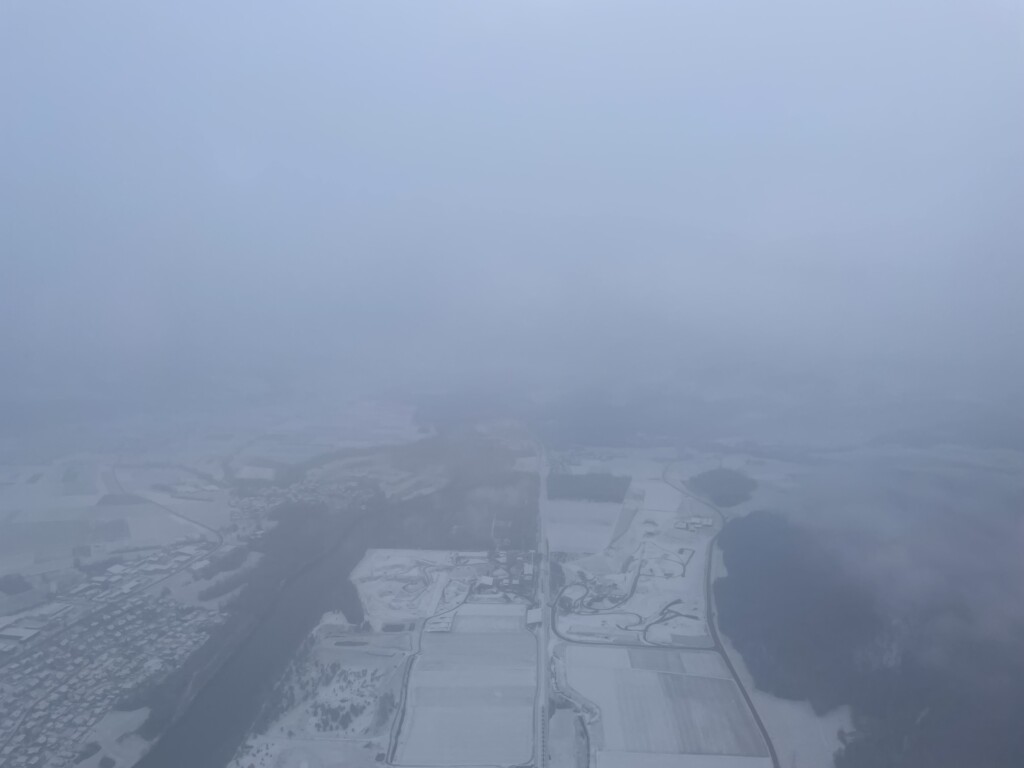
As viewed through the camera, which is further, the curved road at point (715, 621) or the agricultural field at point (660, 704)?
the curved road at point (715, 621)

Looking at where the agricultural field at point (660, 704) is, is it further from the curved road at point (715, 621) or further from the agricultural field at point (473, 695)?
the agricultural field at point (473, 695)

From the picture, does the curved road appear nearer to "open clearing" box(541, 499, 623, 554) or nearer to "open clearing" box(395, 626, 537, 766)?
"open clearing" box(541, 499, 623, 554)

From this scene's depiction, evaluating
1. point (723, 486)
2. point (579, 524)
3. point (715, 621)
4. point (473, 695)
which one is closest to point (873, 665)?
point (715, 621)

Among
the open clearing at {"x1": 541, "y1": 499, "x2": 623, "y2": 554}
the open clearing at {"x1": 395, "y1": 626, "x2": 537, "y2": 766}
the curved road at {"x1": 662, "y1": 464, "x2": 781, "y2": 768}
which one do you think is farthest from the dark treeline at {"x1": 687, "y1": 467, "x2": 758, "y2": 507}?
the open clearing at {"x1": 395, "y1": 626, "x2": 537, "y2": 766}

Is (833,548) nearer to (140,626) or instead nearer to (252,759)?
(252,759)

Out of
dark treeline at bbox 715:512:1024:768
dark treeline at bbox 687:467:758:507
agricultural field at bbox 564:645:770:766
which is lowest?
agricultural field at bbox 564:645:770:766

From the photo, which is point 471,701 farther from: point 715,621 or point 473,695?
point 715,621

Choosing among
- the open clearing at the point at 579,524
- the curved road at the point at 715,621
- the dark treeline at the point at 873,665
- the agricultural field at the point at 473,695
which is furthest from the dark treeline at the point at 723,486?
the agricultural field at the point at 473,695
